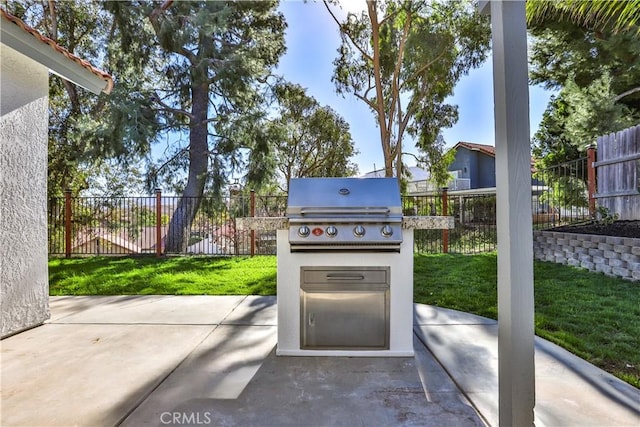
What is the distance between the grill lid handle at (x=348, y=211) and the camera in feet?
8.40

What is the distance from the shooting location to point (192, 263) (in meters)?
7.73

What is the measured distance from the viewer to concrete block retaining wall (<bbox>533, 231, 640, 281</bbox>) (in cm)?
475

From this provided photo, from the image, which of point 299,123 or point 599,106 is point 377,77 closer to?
point 599,106

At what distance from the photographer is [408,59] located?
10.5 metres

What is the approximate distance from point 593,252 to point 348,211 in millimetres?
5053

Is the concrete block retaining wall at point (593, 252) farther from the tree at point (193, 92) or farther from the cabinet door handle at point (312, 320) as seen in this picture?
the tree at point (193, 92)

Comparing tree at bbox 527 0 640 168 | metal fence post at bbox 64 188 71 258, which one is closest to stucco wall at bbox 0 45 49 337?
metal fence post at bbox 64 188 71 258

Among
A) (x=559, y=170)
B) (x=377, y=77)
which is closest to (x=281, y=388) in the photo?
(x=559, y=170)

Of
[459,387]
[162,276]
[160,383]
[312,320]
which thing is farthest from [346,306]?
[162,276]

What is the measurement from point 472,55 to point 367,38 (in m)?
3.12

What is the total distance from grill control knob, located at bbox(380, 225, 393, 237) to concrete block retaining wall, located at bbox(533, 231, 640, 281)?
418 centimetres

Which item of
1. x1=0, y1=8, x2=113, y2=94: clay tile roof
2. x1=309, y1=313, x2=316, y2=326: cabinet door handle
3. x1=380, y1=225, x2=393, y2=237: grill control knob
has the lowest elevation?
x1=309, y1=313, x2=316, y2=326: cabinet door handle

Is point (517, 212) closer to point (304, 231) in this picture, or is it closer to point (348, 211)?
point (348, 211)

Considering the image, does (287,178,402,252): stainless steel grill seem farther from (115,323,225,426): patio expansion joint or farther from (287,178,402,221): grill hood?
(115,323,225,426): patio expansion joint
